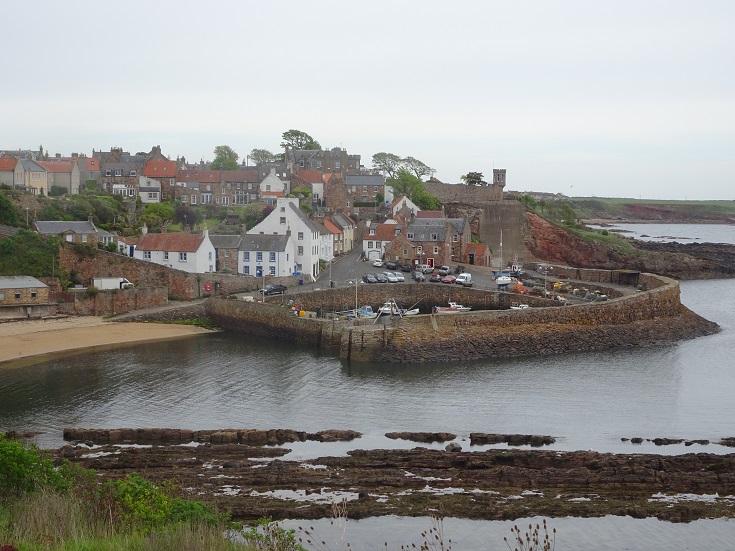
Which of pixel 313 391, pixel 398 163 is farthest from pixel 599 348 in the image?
pixel 398 163

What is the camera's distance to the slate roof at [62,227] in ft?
162

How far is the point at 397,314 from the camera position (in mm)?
42188

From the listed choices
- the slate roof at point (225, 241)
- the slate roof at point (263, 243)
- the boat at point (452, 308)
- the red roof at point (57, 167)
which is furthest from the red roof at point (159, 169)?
the boat at point (452, 308)

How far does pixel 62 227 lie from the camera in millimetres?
49906

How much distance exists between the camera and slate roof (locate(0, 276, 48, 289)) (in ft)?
140

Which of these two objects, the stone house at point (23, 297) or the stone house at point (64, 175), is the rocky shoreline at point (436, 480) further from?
the stone house at point (64, 175)

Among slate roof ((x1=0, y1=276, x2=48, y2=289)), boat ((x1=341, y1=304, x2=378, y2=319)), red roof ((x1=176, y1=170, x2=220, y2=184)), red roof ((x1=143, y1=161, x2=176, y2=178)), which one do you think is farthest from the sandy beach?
red roof ((x1=176, y1=170, x2=220, y2=184))

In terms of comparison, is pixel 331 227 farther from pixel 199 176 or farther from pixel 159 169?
pixel 159 169

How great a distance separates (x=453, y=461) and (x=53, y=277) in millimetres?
28609

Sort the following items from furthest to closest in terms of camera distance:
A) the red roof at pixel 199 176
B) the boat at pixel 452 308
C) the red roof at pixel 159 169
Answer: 1. the red roof at pixel 199 176
2. the red roof at pixel 159 169
3. the boat at pixel 452 308

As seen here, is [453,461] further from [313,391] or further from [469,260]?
[469,260]

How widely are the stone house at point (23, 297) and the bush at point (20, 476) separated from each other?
2631 centimetres

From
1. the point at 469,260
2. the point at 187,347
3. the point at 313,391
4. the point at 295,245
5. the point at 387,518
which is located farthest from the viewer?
the point at 469,260

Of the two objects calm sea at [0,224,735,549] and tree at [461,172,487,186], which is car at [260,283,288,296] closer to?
calm sea at [0,224,735,549]
